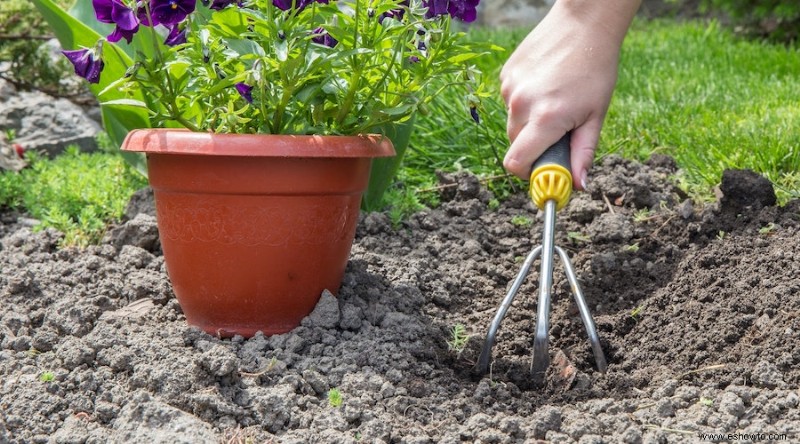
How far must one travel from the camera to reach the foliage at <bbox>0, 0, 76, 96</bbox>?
11.8 feet

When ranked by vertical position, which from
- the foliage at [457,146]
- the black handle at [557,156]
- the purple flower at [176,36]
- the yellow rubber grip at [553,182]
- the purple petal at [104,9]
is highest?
the purple petal at [104,9]

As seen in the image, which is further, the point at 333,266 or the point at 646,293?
the point at 646,293

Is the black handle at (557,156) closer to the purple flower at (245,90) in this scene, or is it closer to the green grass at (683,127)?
the green grass at (683,127)

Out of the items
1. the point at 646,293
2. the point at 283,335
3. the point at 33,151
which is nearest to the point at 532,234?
the point at 646,293

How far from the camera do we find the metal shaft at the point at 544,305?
5.74 ft

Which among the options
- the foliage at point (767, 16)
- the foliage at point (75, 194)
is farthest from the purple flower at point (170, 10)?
the foliage at point (767, 16)

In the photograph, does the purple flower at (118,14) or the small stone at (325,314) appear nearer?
the purple flower at (118,14)

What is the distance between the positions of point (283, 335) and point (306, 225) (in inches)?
9.8

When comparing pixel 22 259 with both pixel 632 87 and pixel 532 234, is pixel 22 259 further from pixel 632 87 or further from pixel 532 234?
pixel 632 87

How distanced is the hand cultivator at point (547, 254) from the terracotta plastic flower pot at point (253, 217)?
375mm

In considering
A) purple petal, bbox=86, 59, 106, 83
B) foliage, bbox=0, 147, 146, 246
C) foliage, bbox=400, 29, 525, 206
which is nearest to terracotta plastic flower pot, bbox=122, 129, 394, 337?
purple petal, bbox=86, 59, 106, 83

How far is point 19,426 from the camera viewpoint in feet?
5.23

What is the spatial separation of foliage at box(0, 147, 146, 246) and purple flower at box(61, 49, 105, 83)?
0.93 metres

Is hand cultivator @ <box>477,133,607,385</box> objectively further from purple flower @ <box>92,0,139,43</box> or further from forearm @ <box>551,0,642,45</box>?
purple flower @ <box>92,0,139,43</box>
